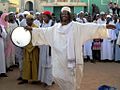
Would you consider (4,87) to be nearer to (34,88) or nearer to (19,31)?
(34,88)

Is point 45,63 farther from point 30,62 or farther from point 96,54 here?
point 96,54

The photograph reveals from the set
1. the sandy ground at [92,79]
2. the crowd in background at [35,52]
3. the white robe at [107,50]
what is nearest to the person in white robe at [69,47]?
the crowd in background at [35,52]

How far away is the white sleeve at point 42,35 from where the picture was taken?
6184mm

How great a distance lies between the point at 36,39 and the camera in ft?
21.2

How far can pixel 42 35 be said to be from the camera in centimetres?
635

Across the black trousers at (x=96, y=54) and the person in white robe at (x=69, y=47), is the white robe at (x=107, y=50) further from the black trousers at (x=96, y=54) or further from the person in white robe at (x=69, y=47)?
the person in white robe at (x=69, y=47)

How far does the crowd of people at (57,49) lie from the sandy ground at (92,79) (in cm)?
26

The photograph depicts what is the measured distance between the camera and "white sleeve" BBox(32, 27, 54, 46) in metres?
6.18

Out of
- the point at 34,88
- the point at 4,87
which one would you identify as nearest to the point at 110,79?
the point at 34,88

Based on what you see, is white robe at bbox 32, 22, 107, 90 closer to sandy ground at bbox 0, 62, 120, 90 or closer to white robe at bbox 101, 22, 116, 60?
sandy ground at bbox 0, 62, 120, 90

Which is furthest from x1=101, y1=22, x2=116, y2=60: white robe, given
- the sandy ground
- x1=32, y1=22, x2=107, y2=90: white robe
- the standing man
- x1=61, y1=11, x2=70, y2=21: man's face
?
x1=61, y1=11, x2=70, y2=21: man's face

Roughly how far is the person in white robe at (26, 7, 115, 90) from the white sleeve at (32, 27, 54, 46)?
0.20 meters

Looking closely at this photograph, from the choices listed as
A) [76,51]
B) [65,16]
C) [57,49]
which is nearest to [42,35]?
[57,49]

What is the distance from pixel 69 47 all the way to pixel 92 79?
14.3 feet
